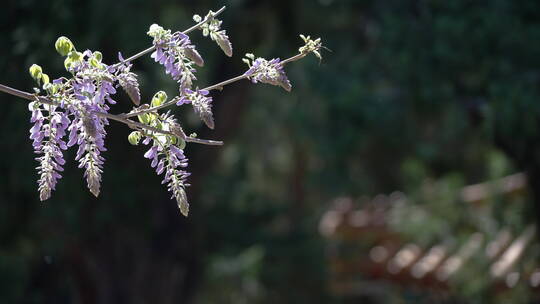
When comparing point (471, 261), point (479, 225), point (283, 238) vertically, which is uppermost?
point (283, 238)

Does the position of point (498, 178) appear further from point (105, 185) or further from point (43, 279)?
point (43, 279)

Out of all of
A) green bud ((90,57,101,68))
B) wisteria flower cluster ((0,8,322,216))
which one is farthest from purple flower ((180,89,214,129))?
green bud ((90,57,101,68))

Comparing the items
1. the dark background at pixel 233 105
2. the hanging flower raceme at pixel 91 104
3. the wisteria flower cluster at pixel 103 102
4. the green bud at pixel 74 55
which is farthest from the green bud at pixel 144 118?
the dark background at pixel 233 105

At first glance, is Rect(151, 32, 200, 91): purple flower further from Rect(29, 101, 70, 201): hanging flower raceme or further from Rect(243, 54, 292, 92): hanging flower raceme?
Rect(29, 101, 70, 201): hanging flower raceme

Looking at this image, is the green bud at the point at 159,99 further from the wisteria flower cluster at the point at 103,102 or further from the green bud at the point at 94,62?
the green bud at the point at 94,62

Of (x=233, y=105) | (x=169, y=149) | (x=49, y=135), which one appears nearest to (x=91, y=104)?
(x=49, y=135)

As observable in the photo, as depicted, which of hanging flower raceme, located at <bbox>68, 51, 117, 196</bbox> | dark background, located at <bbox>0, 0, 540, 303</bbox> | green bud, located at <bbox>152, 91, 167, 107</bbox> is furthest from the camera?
dark background, located at <bbox>0, 0, 540, 303</bbox>

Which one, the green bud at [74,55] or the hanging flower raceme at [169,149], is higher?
the green bud at [74,55]

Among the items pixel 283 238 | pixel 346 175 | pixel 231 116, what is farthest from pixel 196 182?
pixel 283 238
